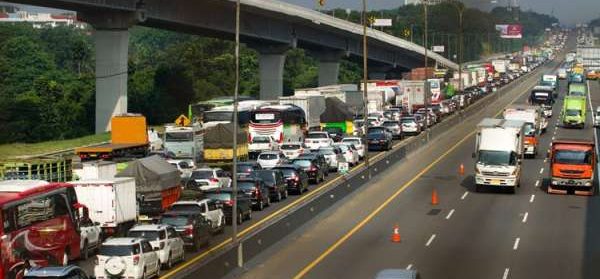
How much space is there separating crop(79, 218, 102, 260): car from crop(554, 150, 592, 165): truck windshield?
81.4 ft

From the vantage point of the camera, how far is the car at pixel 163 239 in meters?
32.0

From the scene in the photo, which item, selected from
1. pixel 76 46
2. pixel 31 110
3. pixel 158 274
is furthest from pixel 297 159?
pixel 76 46

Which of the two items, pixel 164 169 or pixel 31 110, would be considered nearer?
pixel 164 169

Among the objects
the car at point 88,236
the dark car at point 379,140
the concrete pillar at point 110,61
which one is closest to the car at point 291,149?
the dark car at point 379,140

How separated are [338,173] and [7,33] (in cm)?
12968

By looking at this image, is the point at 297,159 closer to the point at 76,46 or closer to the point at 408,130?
the point at 408,130

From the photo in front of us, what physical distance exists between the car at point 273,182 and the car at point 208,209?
774 cm

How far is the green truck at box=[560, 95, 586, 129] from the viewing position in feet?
301

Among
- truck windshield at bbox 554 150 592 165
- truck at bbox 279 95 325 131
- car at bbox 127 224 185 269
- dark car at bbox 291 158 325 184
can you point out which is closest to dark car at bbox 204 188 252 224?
car at bbox 127 224 185 269

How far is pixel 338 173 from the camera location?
2413 inches

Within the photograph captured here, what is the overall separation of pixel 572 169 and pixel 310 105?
31126 millimetres

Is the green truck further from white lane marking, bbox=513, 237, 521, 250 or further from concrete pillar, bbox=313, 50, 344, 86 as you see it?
concrete pillar, bbox=313, 50, 344, 86

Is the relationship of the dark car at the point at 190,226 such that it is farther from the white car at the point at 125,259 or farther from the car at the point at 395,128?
the car at the point at 395,128

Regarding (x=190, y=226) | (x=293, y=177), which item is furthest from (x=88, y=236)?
(x=293, y=177)
